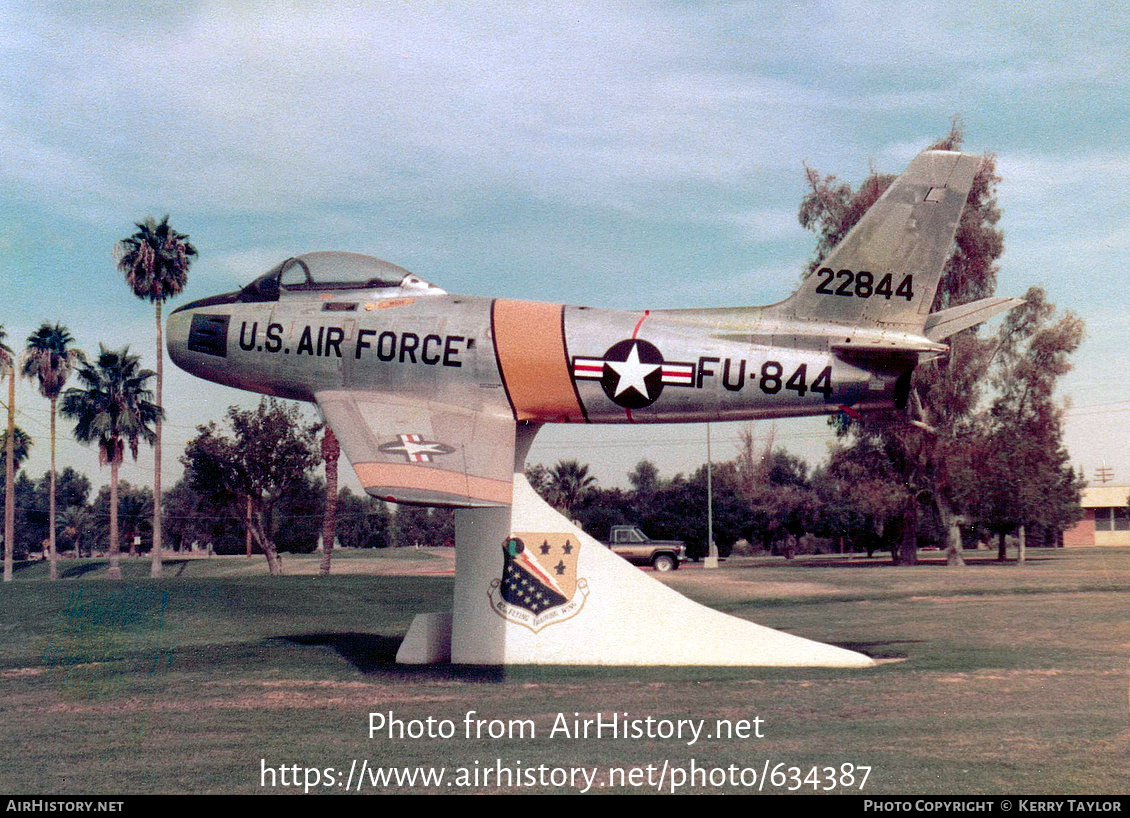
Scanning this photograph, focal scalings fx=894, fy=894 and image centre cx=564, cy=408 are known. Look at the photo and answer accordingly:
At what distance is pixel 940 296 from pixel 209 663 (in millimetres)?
35165

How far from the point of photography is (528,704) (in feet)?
31.3

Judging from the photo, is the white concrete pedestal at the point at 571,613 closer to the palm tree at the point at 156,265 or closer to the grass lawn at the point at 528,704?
the grass lawn at the point at 528,704

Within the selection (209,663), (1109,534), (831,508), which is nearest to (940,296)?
(831,508)

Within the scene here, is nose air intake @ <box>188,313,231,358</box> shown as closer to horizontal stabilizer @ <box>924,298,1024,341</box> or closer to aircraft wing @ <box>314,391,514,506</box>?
aircraft wing @ <box>314,391,514,506</box>

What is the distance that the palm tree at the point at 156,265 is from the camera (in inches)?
1763

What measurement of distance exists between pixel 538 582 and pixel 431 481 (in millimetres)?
2605

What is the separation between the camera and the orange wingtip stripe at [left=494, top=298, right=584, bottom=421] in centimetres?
1115

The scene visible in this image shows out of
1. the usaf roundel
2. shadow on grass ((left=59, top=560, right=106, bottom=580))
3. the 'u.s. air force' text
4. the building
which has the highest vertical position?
the 'u.s. air force' text

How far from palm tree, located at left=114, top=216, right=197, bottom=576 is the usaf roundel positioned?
127 ft

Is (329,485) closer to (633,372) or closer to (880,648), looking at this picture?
(880,648)

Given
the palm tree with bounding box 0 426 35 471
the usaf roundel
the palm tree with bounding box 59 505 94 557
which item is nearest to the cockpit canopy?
the usaf roundel

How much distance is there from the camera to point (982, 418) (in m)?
43.2

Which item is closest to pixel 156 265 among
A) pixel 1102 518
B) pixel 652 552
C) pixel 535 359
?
pixel 652 552

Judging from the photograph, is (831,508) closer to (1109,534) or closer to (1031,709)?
(1109,534)
